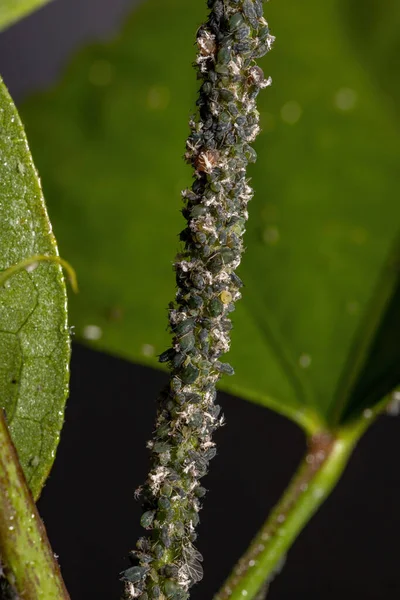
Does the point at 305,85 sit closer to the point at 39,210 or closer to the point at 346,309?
the point at 346,309

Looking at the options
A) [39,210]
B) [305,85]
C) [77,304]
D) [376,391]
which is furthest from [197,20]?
[39,210]

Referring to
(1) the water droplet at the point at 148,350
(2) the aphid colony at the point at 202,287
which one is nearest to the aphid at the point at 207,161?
(2) the aphid colony at the point at 202,287

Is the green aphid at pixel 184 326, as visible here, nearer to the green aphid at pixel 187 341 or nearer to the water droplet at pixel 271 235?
the green aphid at pixel 187 341

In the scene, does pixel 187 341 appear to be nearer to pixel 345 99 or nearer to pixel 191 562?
pixel 191 562

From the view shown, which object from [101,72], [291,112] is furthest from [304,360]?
[101,72]

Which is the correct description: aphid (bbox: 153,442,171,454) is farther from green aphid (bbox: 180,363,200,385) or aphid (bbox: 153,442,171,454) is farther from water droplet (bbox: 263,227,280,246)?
water droplet (bbox: 263,227,280,246)

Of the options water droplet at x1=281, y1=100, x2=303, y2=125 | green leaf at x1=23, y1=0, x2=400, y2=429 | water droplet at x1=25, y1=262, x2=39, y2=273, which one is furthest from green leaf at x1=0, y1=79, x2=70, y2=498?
water droplet at x1=281, y1=100, x2=303, y2=125
